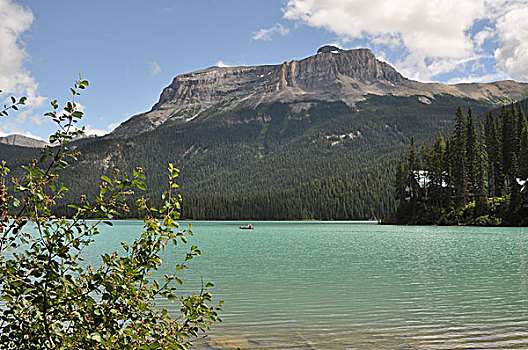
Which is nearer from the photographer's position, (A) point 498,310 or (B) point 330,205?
(A) point 498,310

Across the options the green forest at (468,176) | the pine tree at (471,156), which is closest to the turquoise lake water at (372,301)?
the green forest at (468,176)

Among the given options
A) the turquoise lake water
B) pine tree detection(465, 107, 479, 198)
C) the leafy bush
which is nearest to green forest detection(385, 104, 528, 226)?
pine tree detection(465, 107, 479, 198)

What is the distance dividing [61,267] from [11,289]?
1.77 ft

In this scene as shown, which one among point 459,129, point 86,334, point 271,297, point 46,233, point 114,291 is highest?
point 459,129

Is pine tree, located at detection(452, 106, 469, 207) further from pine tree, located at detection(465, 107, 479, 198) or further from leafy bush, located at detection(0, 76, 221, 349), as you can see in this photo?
leafy bush, located at detection(0, 76, 221, 349)

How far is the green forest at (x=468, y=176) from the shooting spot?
286 ft

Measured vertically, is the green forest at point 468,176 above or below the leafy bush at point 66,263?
above

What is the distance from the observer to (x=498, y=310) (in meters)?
16.3

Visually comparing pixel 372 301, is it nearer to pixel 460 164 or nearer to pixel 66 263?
pixel 66 263

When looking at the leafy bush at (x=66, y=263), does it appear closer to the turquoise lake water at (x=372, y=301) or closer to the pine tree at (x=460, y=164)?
the turquoise lake water at (x=372, y=301)

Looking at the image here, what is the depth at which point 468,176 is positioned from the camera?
94.1 metres

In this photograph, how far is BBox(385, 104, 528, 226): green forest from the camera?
87188 millimetres

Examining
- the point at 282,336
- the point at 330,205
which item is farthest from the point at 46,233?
the point at 330,205

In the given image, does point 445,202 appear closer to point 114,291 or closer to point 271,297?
point 271,297
